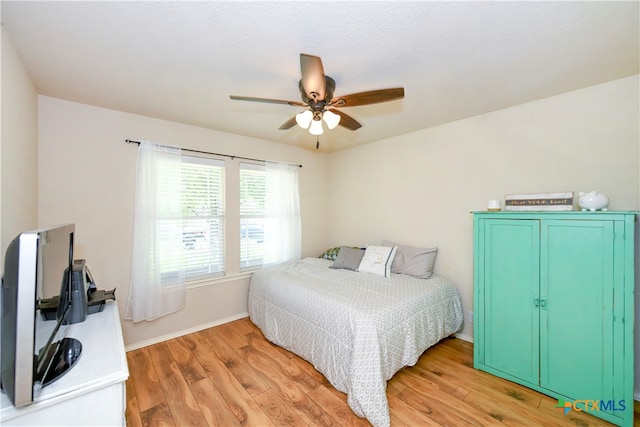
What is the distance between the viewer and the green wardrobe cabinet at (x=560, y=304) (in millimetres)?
1697

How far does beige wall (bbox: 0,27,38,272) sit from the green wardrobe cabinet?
10.7 ft

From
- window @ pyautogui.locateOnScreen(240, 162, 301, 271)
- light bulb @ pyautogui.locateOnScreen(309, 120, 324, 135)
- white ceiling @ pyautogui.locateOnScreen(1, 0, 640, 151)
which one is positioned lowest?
window @ pyautogui.locateOnScreen(240, 162, 301, 271)

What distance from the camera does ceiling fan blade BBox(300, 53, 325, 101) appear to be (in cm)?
134

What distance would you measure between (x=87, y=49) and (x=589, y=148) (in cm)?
368

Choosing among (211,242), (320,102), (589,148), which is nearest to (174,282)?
(211,242)

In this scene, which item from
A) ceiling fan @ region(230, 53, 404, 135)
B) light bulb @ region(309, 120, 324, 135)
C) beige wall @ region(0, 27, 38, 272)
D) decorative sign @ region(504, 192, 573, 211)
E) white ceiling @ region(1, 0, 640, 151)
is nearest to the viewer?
white ceiling @ region(1, 0, 640, 151)

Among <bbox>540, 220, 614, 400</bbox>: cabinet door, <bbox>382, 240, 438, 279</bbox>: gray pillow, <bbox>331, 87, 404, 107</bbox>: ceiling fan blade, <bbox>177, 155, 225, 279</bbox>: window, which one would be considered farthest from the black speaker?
<bbox>540, 220, 614, 400</bbox>: cabinet door

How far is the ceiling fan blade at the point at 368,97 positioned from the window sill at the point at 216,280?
8.02ft

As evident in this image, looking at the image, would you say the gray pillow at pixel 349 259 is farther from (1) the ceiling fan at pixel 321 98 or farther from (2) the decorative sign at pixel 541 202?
(1) the ceiling fan at pixel 321 98

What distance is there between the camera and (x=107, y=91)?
216 centimetres

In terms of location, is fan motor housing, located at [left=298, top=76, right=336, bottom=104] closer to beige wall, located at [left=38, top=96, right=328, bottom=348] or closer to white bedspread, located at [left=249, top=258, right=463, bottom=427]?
white bedspread, located at [left=249, top=258, right=463, bottom=427]

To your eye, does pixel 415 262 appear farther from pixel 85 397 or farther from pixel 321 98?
pixel 85 397

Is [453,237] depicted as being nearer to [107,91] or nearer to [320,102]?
[320,102]

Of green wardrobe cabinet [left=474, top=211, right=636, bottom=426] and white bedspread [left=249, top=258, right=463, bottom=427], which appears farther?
white bedspread [left=249, top=258, right=463, bottom=427]
